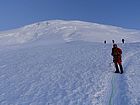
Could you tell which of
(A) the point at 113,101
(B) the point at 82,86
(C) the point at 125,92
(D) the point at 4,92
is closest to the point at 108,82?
(B) the point at 82,86

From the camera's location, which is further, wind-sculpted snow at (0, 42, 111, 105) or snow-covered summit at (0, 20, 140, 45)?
snow-covered summit at (0, 20, 140, 45)

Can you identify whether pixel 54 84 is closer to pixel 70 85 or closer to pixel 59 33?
pixel 70 85

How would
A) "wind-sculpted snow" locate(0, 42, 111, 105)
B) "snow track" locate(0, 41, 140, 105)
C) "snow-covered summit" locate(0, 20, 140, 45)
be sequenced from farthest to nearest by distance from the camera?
"snow-covered summit" locate(0, 20, 140, 45) → "wind-sculpted snow" locate(0, 42, 111, 105) → "snow track" locate(0, 41, 140, 105)

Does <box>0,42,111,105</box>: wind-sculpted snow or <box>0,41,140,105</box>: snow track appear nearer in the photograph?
<box>0,41,140,105</box>: snow track

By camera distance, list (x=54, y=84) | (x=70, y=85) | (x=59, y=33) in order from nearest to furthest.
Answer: (x=70, y=85), (x=54, y=84), (x=59, y=33)

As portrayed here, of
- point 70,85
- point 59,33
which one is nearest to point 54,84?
point 70,85

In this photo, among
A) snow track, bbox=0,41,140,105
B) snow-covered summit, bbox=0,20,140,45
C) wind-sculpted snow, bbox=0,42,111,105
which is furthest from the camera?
snow-covered summit, bbox=0,20,140,45

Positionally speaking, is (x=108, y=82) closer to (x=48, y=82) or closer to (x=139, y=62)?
(x=48, y=82)

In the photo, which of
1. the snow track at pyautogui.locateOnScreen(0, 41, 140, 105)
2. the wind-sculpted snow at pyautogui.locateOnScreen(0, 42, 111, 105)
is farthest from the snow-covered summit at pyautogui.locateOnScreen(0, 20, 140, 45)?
the snow track at pyautogui.locateOnScreen(0, 41, 140, 105)

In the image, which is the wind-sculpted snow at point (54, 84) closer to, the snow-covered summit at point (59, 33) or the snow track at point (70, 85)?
the snow track at point (70, 85)

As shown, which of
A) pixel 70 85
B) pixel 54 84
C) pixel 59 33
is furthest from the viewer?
pixel 59 33

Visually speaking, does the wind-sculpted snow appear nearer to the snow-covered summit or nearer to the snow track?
the snow track

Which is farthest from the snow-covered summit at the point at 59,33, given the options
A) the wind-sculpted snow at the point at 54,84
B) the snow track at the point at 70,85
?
the snow track at the point at 70,85

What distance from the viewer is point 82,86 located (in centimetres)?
1403
